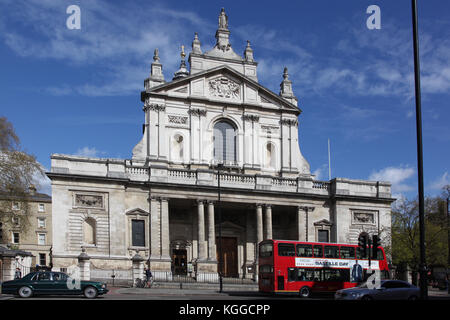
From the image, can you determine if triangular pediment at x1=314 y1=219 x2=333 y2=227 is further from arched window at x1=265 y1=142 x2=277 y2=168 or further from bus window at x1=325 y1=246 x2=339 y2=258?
bus window at x1=325 y1=246 x2=339 y2=258

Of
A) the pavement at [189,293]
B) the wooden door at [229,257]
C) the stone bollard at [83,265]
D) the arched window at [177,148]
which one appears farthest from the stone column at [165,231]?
the stone bollard at [83,265]

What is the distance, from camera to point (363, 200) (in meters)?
45.4

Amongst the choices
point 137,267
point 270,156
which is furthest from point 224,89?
point 137,267

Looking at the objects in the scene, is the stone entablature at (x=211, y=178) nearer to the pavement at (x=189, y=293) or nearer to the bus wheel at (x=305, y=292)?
the pavement at (x=189, y=293)

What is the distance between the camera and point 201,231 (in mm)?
40781

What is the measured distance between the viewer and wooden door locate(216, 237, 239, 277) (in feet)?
143

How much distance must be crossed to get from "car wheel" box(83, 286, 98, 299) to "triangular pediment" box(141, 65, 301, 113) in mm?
23075

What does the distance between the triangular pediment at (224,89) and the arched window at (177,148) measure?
361 cm

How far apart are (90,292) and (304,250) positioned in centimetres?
1240

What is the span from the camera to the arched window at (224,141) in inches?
1786

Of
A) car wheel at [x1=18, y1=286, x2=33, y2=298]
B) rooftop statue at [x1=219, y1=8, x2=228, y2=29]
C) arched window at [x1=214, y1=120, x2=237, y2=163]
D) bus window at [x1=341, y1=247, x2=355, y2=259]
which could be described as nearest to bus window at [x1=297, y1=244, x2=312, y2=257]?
bus window at [x1=341, y1=247, x2=355, y2=259]

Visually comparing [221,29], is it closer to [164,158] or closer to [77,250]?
[164,158]

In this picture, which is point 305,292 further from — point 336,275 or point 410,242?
point 410,242
